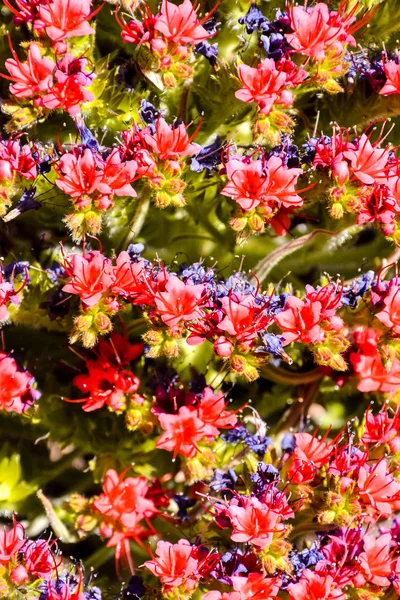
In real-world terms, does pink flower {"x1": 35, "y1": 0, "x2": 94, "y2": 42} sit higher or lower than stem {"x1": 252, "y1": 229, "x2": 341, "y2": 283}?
higher

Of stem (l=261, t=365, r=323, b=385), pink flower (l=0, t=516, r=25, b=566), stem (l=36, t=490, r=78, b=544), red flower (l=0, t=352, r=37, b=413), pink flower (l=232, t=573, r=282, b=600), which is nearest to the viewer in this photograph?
pink flower (l=232, t=573, r=282, b=600)

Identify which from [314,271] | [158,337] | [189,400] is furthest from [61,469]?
[314,271]

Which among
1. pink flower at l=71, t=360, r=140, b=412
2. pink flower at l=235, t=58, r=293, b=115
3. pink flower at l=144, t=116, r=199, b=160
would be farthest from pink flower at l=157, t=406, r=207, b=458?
pink flower at l=235, t=58, r=293, b=115

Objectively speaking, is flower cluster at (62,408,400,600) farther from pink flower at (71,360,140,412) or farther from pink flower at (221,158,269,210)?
pink flower at (221,158,269,210)

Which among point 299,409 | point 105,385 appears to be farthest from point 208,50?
point 299,409

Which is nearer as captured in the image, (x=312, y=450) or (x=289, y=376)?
(x=312, y=450)

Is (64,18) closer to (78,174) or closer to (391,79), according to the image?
(78,174)

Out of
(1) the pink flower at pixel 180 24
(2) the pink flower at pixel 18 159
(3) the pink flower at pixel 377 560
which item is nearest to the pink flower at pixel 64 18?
(1) the pink flower at pixel 180 24
